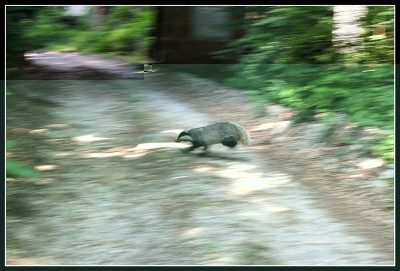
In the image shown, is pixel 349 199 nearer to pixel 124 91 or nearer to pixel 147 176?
pixel 147 176

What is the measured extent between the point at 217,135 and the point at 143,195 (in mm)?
1123

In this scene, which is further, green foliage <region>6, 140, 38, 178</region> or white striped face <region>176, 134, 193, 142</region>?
white striped face <region>176, 134, 193, 142</region>

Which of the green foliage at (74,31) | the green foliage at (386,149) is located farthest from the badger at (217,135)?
the green foliage at (386,149)

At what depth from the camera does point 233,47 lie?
18.6 ft

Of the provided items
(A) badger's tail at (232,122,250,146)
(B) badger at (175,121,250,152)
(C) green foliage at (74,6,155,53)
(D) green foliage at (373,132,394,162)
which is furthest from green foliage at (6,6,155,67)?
(D) green foliage at (373,132,394,162)

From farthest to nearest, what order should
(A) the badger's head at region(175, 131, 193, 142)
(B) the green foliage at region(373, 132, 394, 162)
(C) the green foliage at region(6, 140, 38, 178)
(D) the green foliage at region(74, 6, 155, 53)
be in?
(A) the badger's head at region(175, 131, 193, 142)
(D) the green foliage at region(74, 6, 155, 53)
(B) the green foliage at region(373, 132, 394, 162)
(C) the green foliage at region(6, 140, 38, 178)

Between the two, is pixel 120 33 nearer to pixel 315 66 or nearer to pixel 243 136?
pixel 243 136

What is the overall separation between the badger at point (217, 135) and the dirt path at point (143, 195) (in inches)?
3.5

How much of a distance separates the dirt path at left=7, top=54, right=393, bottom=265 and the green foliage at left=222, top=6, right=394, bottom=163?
0.72 m

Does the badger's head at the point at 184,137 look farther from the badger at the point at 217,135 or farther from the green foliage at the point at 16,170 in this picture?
the green foliage at the point at 16,170

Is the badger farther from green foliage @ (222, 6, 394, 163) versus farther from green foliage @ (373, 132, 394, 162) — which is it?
green foliage @ (373, 132, 394, 162)

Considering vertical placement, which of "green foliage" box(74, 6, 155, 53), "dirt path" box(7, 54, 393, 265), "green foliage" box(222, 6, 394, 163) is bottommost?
"dirt path" box(7, 54, 393, 265)

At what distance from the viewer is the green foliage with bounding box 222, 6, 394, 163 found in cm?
479

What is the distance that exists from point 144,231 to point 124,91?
2068 millimetres
